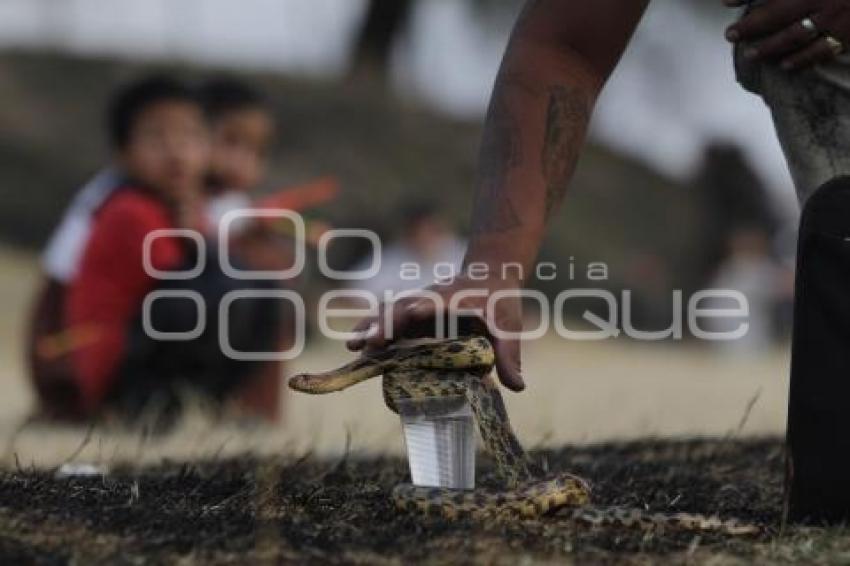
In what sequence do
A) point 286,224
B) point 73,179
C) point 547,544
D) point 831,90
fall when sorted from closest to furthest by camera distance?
point 547,544 → point 831,90 → point 286,224 → point 73,179

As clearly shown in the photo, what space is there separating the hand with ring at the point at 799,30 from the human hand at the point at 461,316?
639 millimetres

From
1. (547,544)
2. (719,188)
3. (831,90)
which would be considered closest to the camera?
(547,544)

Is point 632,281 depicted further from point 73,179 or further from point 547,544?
point 547,544

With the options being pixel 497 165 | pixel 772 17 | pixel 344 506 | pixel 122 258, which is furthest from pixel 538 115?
pixel 122 258

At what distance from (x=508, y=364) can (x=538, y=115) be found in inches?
22.6

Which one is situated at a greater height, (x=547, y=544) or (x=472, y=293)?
(x=472, y=293)

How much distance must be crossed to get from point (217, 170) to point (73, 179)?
14.8 meters

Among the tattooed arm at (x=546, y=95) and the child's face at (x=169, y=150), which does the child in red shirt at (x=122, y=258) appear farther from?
the tattooed arm at (x=546, y=95)

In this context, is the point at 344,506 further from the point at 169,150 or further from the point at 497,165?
the point at 169,150

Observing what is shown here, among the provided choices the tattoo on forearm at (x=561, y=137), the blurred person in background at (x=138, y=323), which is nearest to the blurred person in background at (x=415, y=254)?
the blurred person in background at (x=138, y=323)

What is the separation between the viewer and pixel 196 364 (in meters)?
8.45

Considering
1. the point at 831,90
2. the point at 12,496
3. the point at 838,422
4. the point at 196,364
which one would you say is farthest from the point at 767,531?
the point at 196,364

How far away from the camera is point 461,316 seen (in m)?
2.96

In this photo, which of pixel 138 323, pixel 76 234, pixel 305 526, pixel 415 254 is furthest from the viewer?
pixel 415 254
